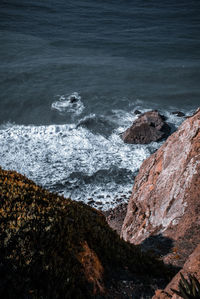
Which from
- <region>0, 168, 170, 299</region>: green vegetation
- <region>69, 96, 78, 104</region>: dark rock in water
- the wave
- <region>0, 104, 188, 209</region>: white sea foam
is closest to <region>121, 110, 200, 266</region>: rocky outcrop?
<region>0, 168, 170, 299</region>: green vegetation

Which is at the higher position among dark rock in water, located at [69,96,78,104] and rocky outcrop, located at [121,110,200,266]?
rocky outcrop, located at [121,110,200,266]

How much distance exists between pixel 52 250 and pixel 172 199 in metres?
6.38

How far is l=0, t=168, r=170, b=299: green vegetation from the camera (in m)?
4.35

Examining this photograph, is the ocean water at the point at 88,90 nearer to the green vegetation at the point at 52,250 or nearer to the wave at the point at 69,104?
the wave at the point at 69,104

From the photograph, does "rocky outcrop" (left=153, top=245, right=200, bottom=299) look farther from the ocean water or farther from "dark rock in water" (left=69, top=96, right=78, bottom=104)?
"dark rock in water" (left=69, top=96, right=78, bottom=104)

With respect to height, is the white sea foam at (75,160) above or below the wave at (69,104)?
below

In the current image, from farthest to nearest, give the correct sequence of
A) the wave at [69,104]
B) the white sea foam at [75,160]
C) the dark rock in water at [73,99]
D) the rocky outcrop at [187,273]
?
the dark rock in water at [73,99] → the wave at [69,104] → the white sea foam at [75,160] → the rocky outcrop at [187,273]

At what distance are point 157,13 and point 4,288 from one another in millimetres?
93222

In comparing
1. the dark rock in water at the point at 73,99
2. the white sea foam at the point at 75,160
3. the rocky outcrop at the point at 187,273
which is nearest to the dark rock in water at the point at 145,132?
the white sea foam at the point at 75,160

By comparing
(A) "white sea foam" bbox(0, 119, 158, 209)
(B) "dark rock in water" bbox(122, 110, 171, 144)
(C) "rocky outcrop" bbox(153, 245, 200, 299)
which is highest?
(C) "rocky outcrop" bbox(153, 245, 200, 299)

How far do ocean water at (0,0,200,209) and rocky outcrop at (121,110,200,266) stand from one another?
6.57m

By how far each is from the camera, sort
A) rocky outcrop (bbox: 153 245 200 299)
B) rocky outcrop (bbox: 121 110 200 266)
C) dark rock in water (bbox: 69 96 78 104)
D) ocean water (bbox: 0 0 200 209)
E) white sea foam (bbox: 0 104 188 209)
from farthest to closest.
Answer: dark rock in water (bbox: 69 96 78 104)
ocean water (bbox: 0 0 200 209)
white sea foam (bbox: 0 104 188 209)
rocky outcrop (bbox: 121 110 200 266)
rocky outcrop (bbox: 153 245 200 299)

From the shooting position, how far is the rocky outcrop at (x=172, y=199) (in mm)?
8477

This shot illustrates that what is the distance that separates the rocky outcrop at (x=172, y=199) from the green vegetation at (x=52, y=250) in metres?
2.28
